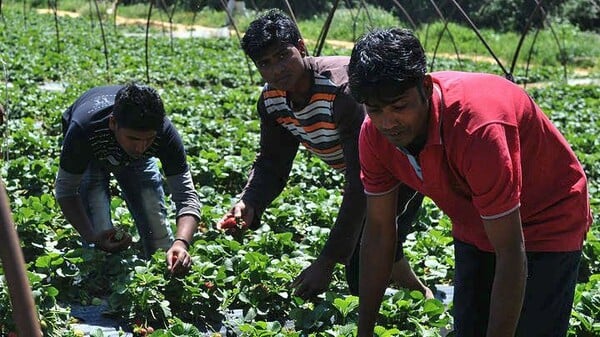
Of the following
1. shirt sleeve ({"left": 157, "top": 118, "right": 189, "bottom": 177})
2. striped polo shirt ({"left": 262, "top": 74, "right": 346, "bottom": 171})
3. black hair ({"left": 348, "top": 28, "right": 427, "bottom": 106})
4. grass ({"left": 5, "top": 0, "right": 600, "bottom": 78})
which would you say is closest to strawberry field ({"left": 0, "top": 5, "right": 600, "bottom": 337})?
shirt sleeve ({"left": 157, "top": 118, "right": 189, "bottom": 177})

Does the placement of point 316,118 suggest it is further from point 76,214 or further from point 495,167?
point 495,167

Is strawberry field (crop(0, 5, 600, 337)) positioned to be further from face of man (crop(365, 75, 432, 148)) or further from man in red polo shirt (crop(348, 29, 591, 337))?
face of man (crop(365, 75, 432, 148))

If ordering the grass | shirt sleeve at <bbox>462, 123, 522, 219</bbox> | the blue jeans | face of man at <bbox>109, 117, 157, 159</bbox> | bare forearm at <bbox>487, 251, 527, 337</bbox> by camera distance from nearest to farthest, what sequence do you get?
shirt sleeve at <bbox>462, 123, 522, 219</bbox>
bare forearm at <bbox>487, 251, 527, 337</bbox>
face of man at <bbox>109, 117, 157, 159</bbox>
the blue jeans
the grass

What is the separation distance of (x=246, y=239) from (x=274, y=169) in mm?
966

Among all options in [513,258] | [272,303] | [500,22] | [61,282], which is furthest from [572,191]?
[500,22]

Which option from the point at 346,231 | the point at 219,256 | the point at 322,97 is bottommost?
the point at 219,256

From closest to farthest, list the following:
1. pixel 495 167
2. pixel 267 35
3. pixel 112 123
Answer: pixel 495 167, pixel 267 35, pixel 112 123

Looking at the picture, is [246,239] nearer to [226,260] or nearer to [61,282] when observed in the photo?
[226,260]

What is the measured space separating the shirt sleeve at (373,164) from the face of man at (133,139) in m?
1.27

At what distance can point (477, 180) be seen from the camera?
7.38ft

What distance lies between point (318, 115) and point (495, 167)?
1471 millimetres

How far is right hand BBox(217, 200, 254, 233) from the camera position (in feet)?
12.7

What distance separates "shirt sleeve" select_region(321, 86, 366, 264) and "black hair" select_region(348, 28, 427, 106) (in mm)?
1151

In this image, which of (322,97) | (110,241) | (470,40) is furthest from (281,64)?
(470,40)
